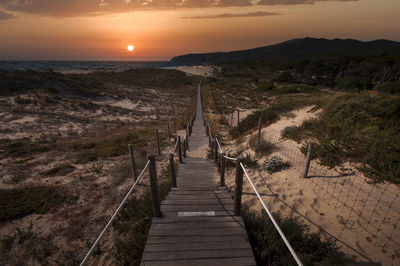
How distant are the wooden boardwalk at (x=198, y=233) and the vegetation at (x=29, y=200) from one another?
13.9 ft

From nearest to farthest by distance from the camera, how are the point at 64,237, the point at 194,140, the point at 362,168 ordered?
1. the point at 64,237
2. the point at 362,168
3. the point at 194,140

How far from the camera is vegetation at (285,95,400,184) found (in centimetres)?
528

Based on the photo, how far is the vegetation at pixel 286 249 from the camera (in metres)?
2.92

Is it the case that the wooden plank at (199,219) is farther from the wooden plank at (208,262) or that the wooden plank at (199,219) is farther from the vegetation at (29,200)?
the vegetation at (29,200)

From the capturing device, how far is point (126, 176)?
7801 mm

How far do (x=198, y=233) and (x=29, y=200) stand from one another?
20.2ft

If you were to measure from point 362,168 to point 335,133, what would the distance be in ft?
6.62

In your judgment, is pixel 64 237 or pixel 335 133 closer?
pixel 64 237

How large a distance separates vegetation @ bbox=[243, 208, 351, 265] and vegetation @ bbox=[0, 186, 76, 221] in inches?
231

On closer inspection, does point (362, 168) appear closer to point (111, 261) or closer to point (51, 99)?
point (111, 261)

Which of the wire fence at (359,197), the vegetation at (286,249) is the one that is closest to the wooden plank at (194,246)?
the vegetation at (286,249)

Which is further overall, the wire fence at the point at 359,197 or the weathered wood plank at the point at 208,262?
the wire fence at the point at 359,197

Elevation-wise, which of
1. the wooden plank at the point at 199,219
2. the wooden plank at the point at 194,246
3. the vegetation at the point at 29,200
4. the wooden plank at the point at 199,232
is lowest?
the vegetation at the point at 29,200

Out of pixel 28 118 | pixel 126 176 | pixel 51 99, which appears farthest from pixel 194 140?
pixel 51 99
